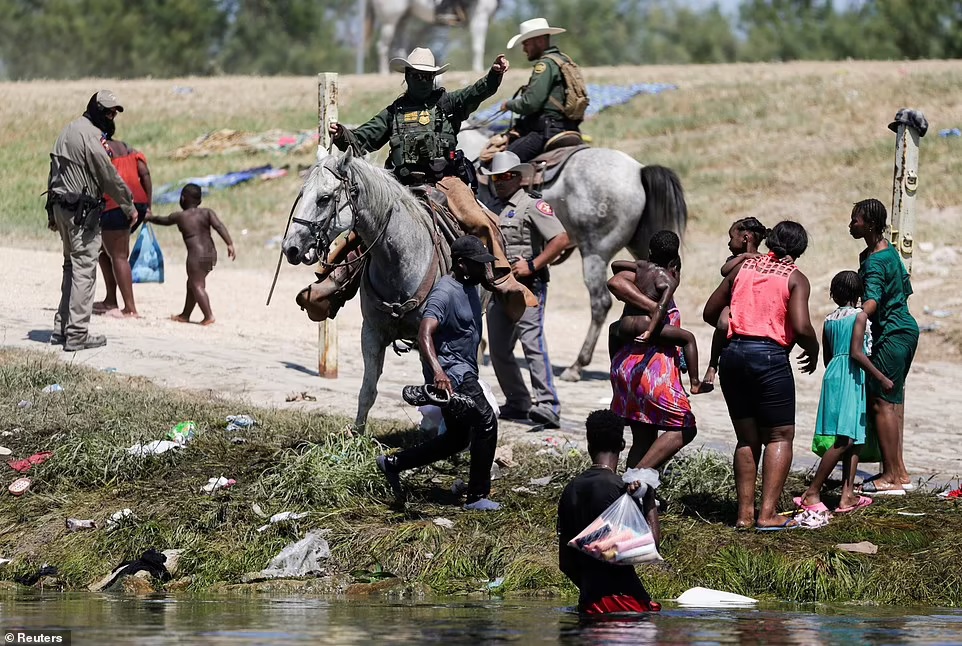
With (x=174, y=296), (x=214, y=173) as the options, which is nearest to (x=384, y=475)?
(x=174, y=296)

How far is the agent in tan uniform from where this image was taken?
559 inches

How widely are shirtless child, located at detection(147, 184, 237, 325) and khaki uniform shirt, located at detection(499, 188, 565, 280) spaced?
4847mm

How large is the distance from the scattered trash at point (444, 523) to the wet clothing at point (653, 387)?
1.21 metres

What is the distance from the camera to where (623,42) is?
74.1 m

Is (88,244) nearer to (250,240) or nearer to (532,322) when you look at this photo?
(532,322)

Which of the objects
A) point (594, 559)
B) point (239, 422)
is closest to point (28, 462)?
point (239, 422)

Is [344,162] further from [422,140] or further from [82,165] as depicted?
[82,165]

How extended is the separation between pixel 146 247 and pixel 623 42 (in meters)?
57.6

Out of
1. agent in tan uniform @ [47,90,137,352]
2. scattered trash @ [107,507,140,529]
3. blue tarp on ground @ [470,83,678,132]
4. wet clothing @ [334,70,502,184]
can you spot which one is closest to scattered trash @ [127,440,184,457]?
scattered trash @ [107,507,140,529]

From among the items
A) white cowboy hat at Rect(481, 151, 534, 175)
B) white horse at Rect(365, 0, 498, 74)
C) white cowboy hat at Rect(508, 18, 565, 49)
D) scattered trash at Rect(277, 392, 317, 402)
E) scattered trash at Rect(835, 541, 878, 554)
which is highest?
white horse at Rect(365, 0, 498, 74)

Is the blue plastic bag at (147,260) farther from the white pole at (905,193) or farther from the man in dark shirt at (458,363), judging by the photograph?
the white pole at (905,193)

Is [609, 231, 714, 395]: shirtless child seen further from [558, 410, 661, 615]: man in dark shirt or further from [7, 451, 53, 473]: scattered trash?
[7, 451, 53, 473]: scattered trash

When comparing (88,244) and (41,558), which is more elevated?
(88,244)

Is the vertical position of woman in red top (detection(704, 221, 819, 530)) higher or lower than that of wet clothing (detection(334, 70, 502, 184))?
lower
